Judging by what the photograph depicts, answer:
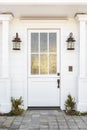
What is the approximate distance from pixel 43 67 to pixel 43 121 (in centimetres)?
223

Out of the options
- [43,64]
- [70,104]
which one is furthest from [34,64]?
[70,104]

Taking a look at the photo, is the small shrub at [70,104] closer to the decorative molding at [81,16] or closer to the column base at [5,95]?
the column base at [5,95]

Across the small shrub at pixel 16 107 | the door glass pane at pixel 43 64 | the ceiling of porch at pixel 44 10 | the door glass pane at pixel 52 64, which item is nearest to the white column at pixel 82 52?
the ceiling of porch at pixel 44 10

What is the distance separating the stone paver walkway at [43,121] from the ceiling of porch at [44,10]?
2.85 metres

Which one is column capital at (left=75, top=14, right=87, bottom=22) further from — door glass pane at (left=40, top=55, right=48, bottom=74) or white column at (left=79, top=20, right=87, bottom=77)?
door glass pane at (left=40, top=55, right=48, bottom=74)

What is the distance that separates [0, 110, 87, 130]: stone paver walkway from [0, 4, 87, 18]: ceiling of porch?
9.36 feet

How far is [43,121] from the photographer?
7570 millimetres

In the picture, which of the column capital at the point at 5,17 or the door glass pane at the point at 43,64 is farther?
the door glass pane at the point at 43,64

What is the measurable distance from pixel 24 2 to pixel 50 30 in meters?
1.81

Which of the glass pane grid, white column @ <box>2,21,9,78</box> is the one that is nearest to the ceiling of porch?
white column @ <box>2,21,9,78</box>

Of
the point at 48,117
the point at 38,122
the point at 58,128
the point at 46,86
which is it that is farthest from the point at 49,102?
the point at 58,128

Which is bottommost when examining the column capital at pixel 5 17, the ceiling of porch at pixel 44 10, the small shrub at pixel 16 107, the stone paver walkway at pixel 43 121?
the stone paver walkway at pixel 43 121

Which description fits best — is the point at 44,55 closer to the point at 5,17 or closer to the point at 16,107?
the point at 5,17

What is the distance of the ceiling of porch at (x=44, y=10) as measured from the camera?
7.91m
